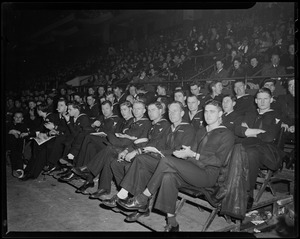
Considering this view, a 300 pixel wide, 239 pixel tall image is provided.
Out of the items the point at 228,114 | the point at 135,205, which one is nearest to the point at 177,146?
the point at 135,205

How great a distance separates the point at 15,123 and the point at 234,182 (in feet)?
21.3

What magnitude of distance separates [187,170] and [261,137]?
1.54m

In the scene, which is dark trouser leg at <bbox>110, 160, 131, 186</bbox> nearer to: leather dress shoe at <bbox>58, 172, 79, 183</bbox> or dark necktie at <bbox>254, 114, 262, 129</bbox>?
leather dress shoe at <bbox>58, 172, 79, 183</bbox>

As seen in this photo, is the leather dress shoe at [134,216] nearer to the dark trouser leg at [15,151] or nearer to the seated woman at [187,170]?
the seated woman at [187,170]

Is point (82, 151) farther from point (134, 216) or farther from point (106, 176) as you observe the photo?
point (134, 216)

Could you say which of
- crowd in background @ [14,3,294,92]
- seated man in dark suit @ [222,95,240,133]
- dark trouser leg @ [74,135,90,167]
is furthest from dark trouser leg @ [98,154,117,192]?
crowd in background @ [14,3,294,92]

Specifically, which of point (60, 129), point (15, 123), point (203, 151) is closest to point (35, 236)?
point (203, 151)

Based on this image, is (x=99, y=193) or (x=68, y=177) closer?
(x=99, y=193)

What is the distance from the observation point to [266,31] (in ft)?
29.6

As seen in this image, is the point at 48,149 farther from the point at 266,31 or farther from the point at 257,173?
the point at 266,31

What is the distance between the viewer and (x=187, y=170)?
128 inches

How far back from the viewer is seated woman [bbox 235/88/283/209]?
3.71 meters

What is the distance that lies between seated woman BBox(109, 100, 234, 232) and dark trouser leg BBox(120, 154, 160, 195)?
21cm

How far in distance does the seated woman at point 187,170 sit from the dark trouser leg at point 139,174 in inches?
8.3
